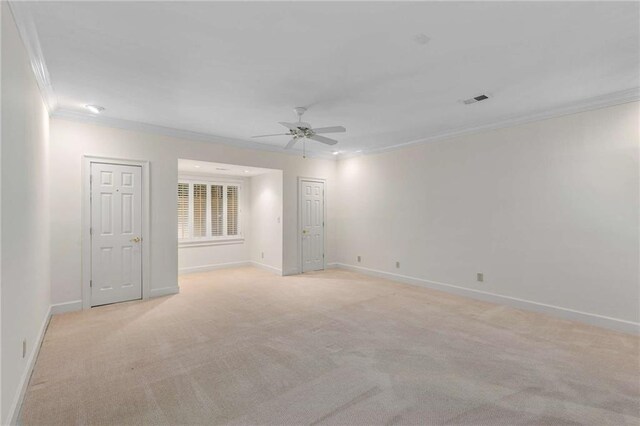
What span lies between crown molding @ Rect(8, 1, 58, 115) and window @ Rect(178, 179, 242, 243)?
135 inches

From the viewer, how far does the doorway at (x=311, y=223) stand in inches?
272

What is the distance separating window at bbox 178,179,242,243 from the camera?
6941mm

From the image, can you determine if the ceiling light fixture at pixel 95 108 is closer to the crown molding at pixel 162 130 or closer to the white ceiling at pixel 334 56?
the white ceiling at pixel 334 56

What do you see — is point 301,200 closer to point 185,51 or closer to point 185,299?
point 185,299

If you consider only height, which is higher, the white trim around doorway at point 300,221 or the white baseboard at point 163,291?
the white trim around doorway at point 300,221

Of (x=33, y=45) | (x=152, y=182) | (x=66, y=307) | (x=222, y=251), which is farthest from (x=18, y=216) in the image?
(x=222, y=251)

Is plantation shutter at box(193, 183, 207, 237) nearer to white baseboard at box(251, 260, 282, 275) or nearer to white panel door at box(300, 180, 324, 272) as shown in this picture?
white baseboard at box(251, 260, 282, 275)

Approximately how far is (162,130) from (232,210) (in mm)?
3000

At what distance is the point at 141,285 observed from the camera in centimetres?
486

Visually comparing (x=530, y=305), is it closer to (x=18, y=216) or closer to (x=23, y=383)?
(x=23, y=383)

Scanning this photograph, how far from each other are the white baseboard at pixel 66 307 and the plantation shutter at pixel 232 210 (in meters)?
3.55

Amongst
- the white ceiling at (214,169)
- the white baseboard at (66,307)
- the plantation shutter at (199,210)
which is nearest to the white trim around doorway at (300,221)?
the white ceiling at (214,169)

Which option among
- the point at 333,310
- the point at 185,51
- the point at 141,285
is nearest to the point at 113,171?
the point at 141,285

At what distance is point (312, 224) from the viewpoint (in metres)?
7.09
